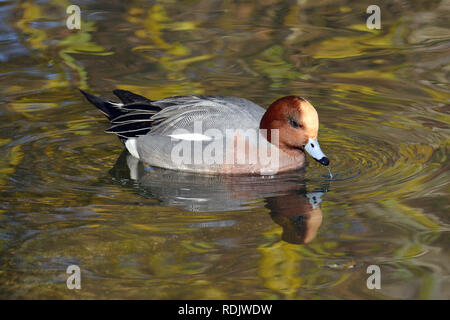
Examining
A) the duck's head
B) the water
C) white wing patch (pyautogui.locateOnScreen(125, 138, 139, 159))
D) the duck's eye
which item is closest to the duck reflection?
the water

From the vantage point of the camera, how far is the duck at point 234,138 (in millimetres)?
6496

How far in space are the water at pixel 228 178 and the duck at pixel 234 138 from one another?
127 millimetres

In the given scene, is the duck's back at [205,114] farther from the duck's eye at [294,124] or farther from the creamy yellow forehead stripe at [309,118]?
the creamy yellow forehead stripe at [309,118]

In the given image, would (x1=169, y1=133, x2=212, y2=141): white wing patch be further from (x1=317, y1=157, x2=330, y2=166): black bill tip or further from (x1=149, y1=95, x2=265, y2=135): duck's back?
(x1=317, y1=157, x2=330, y2=166): black bill tip

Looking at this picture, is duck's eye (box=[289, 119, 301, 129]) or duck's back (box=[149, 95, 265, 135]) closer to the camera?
duck's eye (box=[289, 119, 301, 129])

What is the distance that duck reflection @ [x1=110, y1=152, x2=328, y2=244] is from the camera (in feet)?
18.5

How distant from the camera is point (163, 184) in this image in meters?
6.54

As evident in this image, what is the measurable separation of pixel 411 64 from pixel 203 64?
7.28 feet

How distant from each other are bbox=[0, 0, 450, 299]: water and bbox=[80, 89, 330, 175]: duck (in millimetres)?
127

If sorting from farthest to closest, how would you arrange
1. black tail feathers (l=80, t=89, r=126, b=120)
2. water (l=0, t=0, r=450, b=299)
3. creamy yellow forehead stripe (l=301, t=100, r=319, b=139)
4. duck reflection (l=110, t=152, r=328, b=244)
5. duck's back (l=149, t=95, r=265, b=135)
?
black tail feathers (l=80, t=89, r=126, b=120), duck's back (l=149, t=95, r=265, b=135), creamy yellow forehead stripe (l=301, t=100, r=319, b=139), duck reflection (l=110, t=152, r=328, b=244), water (l=0, t=0, r=450, b=299)

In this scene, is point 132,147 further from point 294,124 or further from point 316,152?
point 316,152

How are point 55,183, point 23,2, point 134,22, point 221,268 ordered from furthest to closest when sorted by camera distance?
point 23,2 < point 134,22 < point 55,183 < point 221,268
